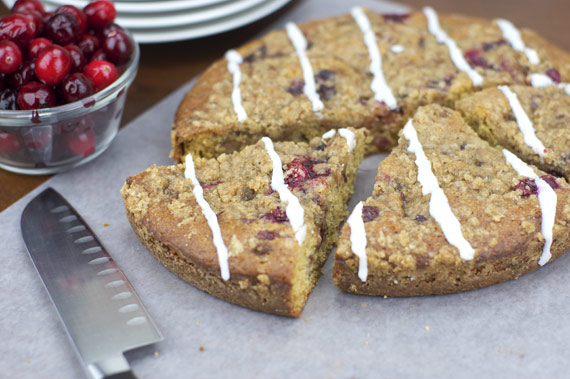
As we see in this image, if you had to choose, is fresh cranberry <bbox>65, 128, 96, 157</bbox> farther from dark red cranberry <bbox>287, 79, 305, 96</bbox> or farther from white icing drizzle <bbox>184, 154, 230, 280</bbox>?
dark red cranberry <bbox>287, 79, 305, 96</bbox>

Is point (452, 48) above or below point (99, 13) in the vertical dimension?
below

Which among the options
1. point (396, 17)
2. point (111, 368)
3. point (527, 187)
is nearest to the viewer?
point (111, 368)

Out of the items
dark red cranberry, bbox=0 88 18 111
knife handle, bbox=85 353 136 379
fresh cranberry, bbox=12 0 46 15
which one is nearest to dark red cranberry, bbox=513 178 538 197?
knife handle, bbox=85 353 136 379

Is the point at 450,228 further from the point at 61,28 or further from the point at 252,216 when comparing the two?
the point at 61,28

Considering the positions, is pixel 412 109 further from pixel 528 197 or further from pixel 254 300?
pixel 254 300

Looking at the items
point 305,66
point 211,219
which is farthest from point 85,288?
point 305,66

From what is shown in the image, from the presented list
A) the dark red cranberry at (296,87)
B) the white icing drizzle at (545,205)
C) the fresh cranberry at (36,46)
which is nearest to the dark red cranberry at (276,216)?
the dark red cranberry at (296,87)

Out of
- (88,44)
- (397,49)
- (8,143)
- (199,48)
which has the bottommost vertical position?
(199,48)
